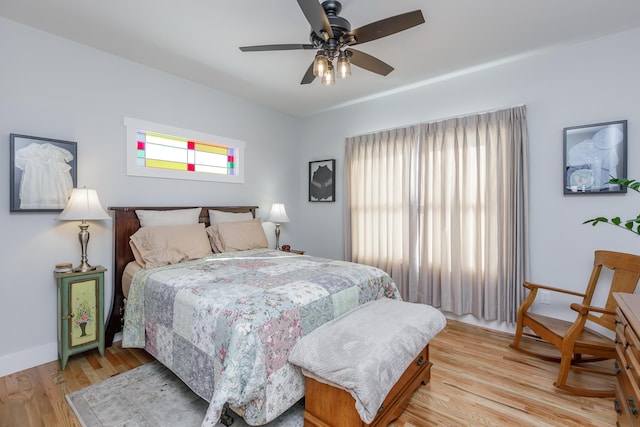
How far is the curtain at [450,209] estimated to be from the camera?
9.37 feet

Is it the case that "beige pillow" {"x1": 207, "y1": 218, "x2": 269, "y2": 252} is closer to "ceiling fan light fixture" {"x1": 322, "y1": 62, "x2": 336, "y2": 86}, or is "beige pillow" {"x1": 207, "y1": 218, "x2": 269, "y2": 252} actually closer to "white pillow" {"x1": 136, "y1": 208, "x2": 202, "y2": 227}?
"white pillow" {"x1": 136, "y1": 208, "x2": 202, "y2": 227}

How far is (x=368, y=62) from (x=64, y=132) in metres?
2.62

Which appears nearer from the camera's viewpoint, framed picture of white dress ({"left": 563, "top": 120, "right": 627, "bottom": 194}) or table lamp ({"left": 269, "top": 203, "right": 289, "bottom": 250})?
framed picture of white dress ({"left": 563, "top": 120, "right": 627, "bottom": 194})

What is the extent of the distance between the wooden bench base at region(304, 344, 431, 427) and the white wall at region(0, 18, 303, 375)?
7.49 ft

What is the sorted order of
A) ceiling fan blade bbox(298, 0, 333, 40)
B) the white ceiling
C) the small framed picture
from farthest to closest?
the small framed picture → the white ceiling → ceiling fan blade bbox(298, 0, 333, 40)

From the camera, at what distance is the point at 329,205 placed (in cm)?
439

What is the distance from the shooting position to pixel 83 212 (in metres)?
2.32

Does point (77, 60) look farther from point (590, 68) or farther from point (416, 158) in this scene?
point (590, 68)

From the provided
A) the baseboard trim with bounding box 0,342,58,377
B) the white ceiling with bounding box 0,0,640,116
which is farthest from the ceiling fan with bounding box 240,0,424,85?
the baseboard trim with bounding box 0,342,58,377

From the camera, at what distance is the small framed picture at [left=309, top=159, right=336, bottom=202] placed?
170 inches

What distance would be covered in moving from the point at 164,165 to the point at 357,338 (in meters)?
2.76

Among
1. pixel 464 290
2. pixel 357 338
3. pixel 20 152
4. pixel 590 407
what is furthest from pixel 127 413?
pixel 464 290

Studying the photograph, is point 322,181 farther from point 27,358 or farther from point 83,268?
point 27,358

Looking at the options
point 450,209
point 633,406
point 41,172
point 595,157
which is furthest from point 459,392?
point 41,172
